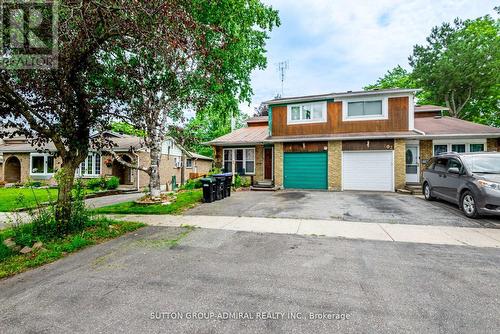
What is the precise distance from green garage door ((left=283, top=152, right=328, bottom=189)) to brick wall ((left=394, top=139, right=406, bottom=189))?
12.4 ft

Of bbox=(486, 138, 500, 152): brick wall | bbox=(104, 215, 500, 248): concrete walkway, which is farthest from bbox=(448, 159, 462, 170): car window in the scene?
bbox=(486, 138, 500, 152): brick wall

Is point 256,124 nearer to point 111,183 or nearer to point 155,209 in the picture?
point 111,183

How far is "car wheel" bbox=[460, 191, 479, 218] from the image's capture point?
6816 millimetres

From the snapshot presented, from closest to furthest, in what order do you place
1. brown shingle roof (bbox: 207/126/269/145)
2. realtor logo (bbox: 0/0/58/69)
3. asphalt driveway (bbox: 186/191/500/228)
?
realtor logo (bbox: 0/0/58/69) → asphalt driveway (bbox: 186/191/500/228) → brown shingle roof (bbox: 207/126/269/145)

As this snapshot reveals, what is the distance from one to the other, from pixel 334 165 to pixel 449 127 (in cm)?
756

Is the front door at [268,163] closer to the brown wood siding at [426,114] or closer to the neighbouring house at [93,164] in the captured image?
the neighbouring house at [93,164]

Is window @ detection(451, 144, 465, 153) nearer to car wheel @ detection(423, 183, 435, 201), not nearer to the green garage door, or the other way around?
car wheel @ detection(423, 183, 435, 201)

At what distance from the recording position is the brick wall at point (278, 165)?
15109mm

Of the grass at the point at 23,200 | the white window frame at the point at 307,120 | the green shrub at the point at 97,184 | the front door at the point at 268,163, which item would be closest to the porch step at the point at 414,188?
the white window frame at the point at 307,120

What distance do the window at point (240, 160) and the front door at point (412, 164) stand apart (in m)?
9.60

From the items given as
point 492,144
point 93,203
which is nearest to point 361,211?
point 492,144

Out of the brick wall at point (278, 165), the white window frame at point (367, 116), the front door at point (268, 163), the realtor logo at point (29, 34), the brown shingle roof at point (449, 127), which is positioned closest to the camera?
the realtor logo at point (29, 34)

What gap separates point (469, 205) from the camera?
277 inches

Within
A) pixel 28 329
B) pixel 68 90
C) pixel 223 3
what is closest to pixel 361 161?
pixel 223 3
